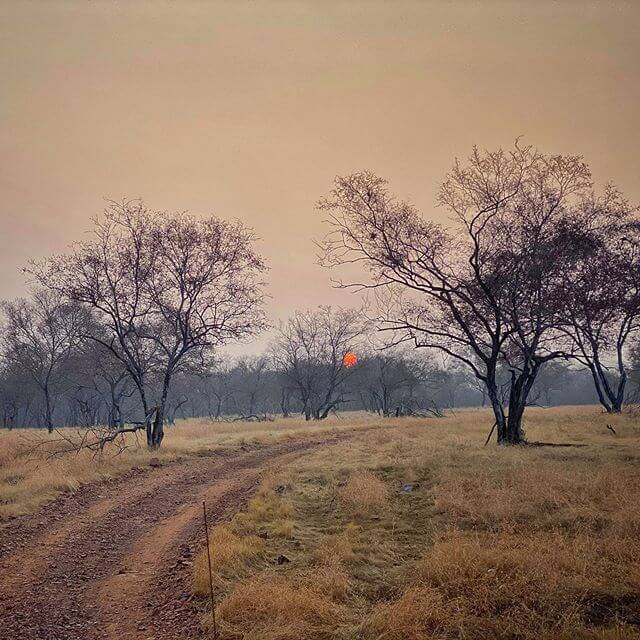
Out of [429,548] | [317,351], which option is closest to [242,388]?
[317,351]

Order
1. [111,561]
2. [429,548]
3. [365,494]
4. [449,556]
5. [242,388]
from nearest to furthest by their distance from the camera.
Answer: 1. [449,556]
2. [429,548]
3. [111,561]
4. [365,494]
5. [242,388]

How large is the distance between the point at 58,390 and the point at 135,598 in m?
53.3

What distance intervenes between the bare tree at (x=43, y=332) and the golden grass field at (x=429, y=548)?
2819 centimetres

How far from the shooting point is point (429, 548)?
7566mm

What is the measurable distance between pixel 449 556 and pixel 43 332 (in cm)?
4469

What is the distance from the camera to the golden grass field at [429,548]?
17.6 feet

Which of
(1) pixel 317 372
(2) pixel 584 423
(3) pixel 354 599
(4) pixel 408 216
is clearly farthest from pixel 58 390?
(3) pixel 354 599

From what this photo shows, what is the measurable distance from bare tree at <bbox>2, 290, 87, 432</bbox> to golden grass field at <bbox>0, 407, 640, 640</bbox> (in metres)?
28.2

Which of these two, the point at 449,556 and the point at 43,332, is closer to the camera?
the point at 449,556

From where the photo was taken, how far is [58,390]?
5247cm

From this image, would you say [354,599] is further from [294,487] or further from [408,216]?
[408,216]

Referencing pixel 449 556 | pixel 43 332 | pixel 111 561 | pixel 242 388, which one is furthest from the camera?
pixel 242 388

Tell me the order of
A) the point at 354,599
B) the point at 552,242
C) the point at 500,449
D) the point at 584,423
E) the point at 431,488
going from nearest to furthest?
the point at 354,599
the point at 431,488
the point at 500,449
the point at 552,242
the point at 584,423

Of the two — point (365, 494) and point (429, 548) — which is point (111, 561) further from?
point (365, 494)
